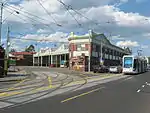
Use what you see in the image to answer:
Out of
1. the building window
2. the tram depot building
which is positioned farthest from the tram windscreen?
the building window

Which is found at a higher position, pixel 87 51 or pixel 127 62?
pixel 87 51

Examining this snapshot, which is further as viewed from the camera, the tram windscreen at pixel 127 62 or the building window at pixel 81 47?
the building window at pixel 81 47

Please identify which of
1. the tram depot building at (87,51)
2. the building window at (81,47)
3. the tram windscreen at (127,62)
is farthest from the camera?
the building window at (81,47)

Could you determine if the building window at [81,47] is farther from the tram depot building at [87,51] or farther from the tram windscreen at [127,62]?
the tram windscreen at [127,62]

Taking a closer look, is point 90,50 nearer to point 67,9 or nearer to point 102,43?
point 102,43

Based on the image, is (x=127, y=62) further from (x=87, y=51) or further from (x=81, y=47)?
(x=81, y=47)

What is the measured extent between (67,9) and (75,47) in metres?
46.7

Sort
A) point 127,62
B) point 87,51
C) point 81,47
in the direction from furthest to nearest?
1. point 81,47
2. point 87,51
3. point 127,62

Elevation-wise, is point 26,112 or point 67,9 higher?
point 67,9

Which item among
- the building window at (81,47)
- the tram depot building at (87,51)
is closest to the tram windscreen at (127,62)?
the tram depot building at (87,51)

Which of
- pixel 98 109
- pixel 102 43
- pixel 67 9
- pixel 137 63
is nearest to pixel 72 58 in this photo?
pixel 102 43

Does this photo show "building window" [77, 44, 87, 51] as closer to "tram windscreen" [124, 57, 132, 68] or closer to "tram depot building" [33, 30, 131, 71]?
"tram depot building" [33, 30, 131, 71]

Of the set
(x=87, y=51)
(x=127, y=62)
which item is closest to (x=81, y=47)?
(x=87, y=51)

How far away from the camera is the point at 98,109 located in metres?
11.1
